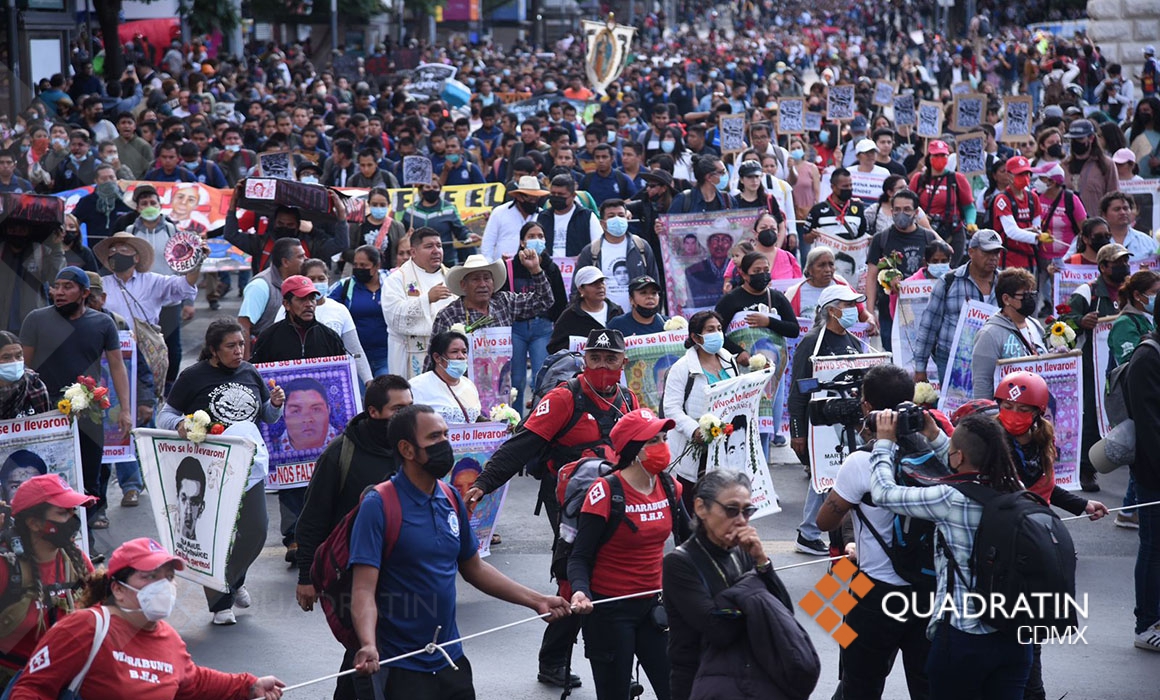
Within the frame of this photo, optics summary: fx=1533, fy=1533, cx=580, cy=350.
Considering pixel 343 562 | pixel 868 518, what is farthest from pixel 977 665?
pixel 343 562

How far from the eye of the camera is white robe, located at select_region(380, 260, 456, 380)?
10.5m

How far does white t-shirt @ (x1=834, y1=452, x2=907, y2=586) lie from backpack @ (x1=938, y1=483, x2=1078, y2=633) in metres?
0.65

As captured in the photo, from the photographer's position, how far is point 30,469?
7.84m

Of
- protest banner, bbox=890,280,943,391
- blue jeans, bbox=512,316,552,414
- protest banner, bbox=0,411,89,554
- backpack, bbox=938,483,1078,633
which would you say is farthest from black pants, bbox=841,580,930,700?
blue jeans, bbox=512,316,552,414

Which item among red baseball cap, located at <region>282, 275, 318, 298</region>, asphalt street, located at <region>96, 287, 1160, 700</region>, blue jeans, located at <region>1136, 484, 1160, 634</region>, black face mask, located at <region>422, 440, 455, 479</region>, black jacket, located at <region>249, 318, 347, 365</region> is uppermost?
red baseball cap, located at <region>282, 275, 318, 298</region>

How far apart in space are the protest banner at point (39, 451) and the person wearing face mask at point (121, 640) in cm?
280

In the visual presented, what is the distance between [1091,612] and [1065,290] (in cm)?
338

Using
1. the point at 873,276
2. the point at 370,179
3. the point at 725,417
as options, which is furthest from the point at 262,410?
the point at 370,179

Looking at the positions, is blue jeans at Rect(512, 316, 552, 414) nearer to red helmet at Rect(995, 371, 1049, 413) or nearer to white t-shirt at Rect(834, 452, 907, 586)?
red helmet at Rect(995, 371, 1049, 413)

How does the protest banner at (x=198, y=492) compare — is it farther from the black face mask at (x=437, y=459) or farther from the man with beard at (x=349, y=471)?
the black face mask at (x=437, y=459)

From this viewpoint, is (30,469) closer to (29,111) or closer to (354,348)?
(354,348)

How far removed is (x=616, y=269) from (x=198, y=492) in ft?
16.2

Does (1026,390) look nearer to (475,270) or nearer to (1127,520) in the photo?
(1127,520)

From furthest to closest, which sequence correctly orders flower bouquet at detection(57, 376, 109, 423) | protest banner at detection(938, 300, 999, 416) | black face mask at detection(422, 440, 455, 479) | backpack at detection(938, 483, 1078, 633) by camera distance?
protest banner at detection(938, 300, 999, 416), flower bouquet at detection(57, 376, 109, 423), black face mask at detection(422, 440, 455, 479), backpack at detection(938, 483, 1078, 633)
